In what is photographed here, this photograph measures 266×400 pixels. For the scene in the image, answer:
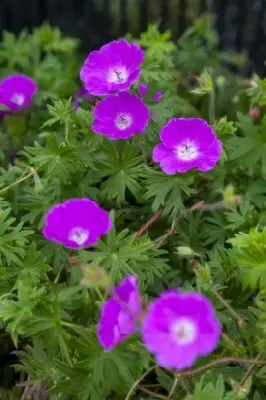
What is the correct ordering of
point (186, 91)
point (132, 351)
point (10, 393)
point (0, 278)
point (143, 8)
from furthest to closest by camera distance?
point (143, 8) < point (186, 91) < point (10, 393) < point (0, 278) < point (132, 351)

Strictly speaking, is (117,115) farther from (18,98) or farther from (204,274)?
(18,98)

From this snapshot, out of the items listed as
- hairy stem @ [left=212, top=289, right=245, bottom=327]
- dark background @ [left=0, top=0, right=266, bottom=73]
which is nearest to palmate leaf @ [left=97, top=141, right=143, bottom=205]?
hairy stem @ [left=212, top=289, right=245, bottom=327]

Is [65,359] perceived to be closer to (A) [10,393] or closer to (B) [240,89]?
(A) [10,393]

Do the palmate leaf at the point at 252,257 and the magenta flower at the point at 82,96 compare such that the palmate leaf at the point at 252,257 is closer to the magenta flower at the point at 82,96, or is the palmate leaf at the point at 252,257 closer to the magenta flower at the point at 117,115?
the magenta flower at the point at 117,115

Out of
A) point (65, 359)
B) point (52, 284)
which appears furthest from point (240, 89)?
point (65, 359)

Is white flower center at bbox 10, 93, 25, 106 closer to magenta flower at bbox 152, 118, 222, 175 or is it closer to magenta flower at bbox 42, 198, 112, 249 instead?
magenta flower at bbox 152, 118, 222, 175

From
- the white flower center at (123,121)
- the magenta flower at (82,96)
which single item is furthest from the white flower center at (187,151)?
the magenta flower at (82,96)
